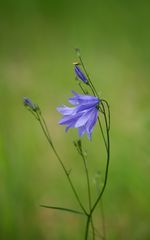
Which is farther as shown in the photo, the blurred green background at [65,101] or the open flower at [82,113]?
the blurred green background at [65,101]

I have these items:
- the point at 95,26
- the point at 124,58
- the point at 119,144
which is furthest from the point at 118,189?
the point at 95,26

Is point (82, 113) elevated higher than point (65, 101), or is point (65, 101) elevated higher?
point (65, 101)

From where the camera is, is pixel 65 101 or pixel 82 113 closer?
pixel 82 113

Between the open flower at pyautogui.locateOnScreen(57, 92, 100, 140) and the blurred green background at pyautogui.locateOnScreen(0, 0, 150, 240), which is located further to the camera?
the blurred green background at pyautogui.locateOnScreen(0, 0, 150, 240)

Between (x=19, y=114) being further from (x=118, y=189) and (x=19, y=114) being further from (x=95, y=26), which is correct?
(x=95, y=26)
